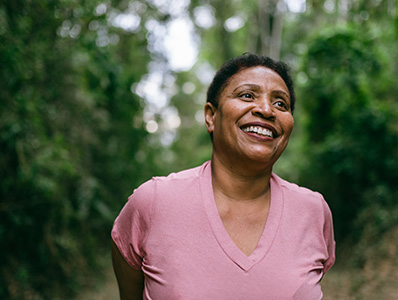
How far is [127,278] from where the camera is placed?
182cm

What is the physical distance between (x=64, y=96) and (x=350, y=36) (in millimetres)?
5830

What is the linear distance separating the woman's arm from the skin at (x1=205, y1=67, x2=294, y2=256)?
0.49m

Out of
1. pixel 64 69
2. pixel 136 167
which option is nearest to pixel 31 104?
pixel 64 69

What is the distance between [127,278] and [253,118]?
0.93 metres

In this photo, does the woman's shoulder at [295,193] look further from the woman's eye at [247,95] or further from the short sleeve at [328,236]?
the woman's eye at [247,95]

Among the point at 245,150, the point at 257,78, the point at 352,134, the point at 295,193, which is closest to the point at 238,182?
the point at 245,150

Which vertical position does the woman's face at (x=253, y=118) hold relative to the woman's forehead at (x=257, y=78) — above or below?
below

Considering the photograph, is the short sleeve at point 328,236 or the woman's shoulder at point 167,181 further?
the short sleeve at point 328,236

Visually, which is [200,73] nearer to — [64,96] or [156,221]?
[64,96]

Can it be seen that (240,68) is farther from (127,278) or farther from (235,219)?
(127,278)

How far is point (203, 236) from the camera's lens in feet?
5.13

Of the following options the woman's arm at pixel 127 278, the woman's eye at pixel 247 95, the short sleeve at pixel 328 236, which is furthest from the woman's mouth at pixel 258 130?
the woman's arm at pixel 127 278

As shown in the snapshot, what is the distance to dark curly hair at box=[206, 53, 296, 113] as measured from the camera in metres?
1.85

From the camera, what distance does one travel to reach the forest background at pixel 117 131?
4727 millimetres
